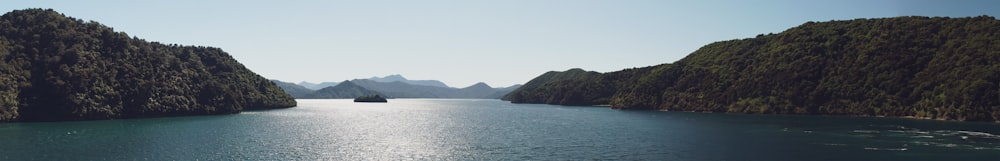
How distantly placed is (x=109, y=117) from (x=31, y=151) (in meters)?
93.0

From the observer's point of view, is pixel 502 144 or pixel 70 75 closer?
pixel 502 144

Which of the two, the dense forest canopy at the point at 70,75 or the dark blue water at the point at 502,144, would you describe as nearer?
the dark blue water at the point at 502,144

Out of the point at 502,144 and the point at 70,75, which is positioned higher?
the point at 70,75

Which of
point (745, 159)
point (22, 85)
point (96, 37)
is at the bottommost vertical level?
point (745, 159)

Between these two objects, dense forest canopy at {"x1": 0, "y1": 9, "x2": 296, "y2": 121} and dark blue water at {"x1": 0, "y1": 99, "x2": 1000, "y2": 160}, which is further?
dense forest canopy at {"x1": 0, "y1": 9, "x2": 296, "y2": 121}

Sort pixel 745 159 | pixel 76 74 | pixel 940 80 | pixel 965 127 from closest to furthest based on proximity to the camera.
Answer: pixel 745 159 → pixel 965 127 → pixel 76 74 → pixel 940 80

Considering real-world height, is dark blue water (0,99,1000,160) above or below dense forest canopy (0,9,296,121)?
below

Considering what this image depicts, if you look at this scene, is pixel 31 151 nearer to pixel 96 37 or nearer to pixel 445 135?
pixel 445 135

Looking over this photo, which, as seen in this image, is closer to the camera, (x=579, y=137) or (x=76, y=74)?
(x=579, y=137)

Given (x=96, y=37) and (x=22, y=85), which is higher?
(x=96, y=37)

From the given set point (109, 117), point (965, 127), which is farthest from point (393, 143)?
point (965, 127)

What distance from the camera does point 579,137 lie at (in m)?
112

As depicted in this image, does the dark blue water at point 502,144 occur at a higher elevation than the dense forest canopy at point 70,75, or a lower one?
lower

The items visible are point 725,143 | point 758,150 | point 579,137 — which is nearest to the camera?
point 758,150
